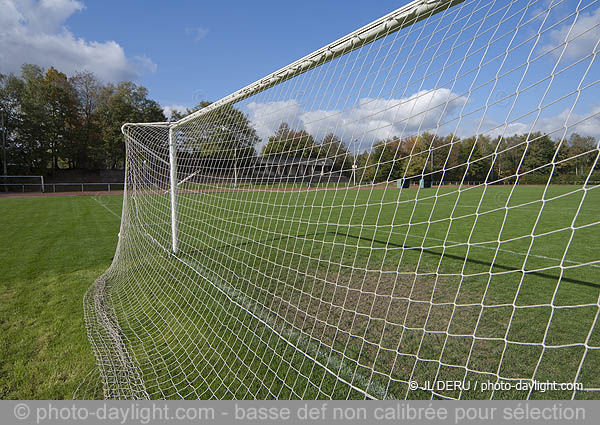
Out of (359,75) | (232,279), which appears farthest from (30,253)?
(359,75)

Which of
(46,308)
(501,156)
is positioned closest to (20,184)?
(46,308)

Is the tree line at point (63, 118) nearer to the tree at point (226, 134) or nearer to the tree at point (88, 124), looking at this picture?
the tree at point (88, 124)

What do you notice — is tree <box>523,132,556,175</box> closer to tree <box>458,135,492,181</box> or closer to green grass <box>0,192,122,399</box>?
tree <box>458,135,492,181</box>

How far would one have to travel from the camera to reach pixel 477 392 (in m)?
1.91

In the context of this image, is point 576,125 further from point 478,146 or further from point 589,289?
point 589,289

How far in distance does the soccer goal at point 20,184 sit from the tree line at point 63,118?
3.43m

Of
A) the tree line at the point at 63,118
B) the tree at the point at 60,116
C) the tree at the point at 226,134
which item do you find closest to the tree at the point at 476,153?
the tree at the point at 226,134

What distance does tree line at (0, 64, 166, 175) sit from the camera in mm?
25688

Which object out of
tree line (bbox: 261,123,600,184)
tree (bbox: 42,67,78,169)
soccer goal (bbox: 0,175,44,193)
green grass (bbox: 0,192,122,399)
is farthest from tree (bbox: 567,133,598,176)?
tree (bbox: 42,67,78,169)

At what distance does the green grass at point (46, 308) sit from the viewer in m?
2.15

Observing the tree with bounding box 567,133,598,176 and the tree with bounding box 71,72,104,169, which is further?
the tree with bounding box 71,72,104,169

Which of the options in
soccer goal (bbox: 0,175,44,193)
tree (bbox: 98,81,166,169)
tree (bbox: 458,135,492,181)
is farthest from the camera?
tree (bbox: 98,81,166,169)

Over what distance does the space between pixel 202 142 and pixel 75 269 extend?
→ 266 cm

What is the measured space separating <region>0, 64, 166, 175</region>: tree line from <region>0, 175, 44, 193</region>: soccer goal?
3433 millimetres
